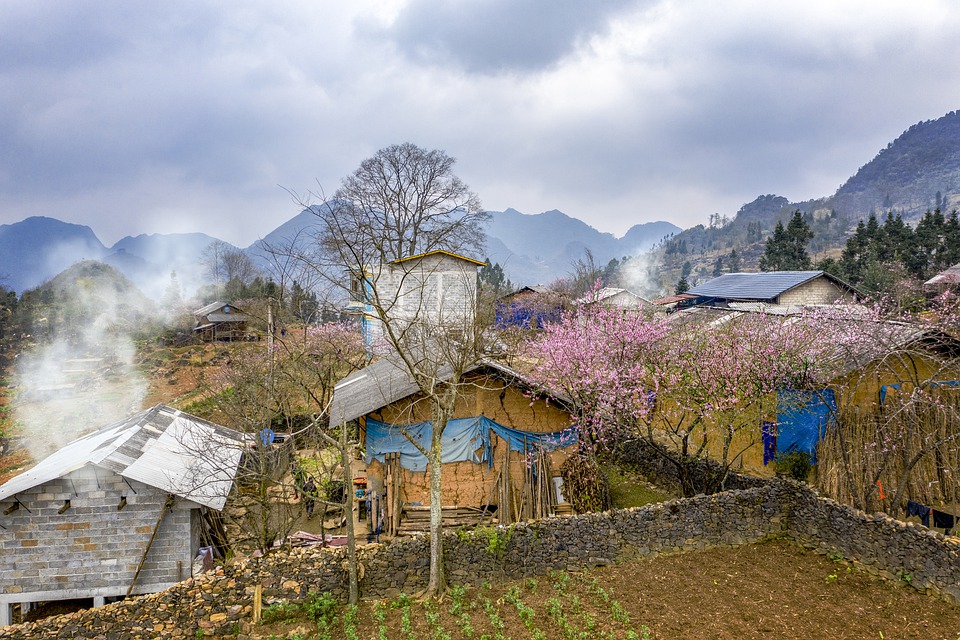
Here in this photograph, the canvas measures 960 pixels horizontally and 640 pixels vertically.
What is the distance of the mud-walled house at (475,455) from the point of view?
38.8ft

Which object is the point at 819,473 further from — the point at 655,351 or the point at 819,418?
the point at 655,351

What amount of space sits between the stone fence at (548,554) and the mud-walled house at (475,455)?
256 cm

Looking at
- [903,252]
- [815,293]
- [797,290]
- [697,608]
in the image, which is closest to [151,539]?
[697,608]

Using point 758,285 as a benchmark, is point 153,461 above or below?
below

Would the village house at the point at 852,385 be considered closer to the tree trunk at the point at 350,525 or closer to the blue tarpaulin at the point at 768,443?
the blue tarpaulin at the point at 768,443

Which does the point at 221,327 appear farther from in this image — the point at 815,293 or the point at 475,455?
the point at 815,293

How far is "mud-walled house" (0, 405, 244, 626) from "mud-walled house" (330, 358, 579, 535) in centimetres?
366

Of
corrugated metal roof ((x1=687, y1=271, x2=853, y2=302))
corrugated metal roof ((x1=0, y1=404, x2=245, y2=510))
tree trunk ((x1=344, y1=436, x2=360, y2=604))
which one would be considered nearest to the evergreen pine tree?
corrugated metal roof ((x1=687, y1=271, x2=853, y2=302))

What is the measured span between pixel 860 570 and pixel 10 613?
16480 mm

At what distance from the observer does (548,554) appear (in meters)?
9.31

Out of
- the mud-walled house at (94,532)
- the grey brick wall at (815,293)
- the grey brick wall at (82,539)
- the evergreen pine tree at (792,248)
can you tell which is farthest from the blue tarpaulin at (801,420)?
the evergreen pine tree at (792,248)

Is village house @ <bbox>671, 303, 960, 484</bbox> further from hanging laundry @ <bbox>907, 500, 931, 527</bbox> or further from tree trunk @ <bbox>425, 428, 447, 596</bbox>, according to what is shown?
tree trunk @ <bbox>425, 428, 447, 596</bbox>

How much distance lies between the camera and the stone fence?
7.89 metres

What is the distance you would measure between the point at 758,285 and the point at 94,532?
4031 cm
